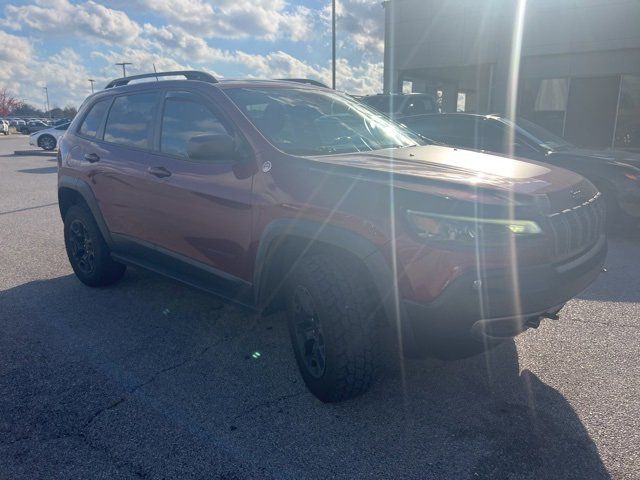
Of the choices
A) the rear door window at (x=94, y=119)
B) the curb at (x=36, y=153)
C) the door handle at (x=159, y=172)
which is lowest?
the curb at (x=36, y=153)

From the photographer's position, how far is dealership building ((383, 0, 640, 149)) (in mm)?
14938

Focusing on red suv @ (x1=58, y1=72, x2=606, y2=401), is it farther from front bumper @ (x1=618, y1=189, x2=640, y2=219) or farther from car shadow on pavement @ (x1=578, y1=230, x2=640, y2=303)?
front bumper @ (x1=618, y1=189, x2=640, y2=219)

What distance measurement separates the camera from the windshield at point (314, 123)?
11.1 feet

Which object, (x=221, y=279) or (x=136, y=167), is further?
(x=136, y=167)

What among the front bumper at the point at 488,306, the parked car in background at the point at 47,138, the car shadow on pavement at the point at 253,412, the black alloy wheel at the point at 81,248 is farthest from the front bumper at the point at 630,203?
the parked car in background at the point at 47,138

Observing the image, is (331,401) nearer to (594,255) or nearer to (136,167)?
(594,255)

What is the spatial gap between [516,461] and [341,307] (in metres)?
1.08

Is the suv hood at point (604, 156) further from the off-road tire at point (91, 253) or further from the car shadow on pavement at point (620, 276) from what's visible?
the off-road tire at point (91, 253)

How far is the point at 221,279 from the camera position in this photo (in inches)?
137

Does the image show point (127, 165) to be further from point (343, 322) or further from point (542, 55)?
point (542, 55)

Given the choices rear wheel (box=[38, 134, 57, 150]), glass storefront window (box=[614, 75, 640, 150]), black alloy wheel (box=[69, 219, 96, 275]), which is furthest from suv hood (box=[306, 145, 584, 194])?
rear wheel (box=[38, 134, 57, 150])

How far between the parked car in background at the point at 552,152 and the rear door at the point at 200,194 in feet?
14.2

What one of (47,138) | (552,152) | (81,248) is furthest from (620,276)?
(47,138)

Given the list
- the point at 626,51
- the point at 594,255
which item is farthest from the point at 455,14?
the point at 594,255
